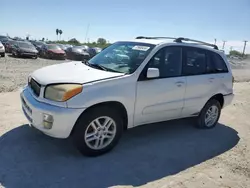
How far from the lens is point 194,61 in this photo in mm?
5098

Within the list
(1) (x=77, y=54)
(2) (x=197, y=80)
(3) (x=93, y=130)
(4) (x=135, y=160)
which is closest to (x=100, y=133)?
(3) (x=93, y=130)

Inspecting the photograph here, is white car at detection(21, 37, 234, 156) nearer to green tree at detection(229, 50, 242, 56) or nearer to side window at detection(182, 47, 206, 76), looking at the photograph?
side window at detection(182, 47, 206, 76)

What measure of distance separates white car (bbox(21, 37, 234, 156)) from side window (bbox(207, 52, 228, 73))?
21 millimetres

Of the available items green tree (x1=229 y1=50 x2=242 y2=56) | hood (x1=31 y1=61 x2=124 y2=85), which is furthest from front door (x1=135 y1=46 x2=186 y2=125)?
green tree (x1=229 y1=50 x2=242 y2=56)

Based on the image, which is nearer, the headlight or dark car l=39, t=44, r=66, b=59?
the headlight

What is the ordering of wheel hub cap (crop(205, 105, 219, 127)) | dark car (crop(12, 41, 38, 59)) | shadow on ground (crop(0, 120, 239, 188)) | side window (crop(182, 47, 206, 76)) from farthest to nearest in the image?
dark car (crop(12, 41, 38, 59)), wheel hub cap (crop(205, 105, 219, 127)), side window (crop(182, 47, 206, 76)), shadow on ground (crop(0, 120, 239, 188))

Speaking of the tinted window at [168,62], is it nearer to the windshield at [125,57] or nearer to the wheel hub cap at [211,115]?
the windshield at [125,57]

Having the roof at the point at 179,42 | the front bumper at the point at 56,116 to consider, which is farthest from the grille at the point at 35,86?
the roof at the point at 179,42

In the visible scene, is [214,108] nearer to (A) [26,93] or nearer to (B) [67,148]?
(B) [67,148]

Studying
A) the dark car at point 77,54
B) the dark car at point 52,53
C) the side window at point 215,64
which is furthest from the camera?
the dark car at point 77,54

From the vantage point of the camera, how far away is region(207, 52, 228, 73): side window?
5.44m

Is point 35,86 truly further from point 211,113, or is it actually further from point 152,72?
point 211,113

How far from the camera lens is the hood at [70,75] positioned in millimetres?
3668

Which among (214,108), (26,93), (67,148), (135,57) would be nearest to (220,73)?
(214,108)
